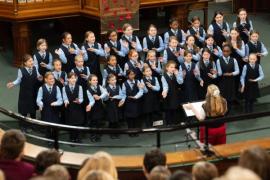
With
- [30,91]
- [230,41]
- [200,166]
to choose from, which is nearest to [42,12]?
[30,91]

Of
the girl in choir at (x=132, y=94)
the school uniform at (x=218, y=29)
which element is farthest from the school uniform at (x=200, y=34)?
the girl in choir at (x=132, y=94)

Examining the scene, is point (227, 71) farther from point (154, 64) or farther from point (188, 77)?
point (154, 64)

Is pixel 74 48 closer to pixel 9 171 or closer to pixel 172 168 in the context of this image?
pixel 172 168

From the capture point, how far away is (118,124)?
885cm

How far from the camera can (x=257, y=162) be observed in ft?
13.0

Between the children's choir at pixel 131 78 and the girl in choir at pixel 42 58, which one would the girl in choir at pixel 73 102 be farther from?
the girl in choir at pixel 42 58

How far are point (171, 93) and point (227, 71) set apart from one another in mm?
1017

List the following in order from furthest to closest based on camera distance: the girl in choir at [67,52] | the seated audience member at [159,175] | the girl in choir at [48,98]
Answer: the girl in choir at [67,52]
the girl in choir at [48,98]
the seated audience member at [159,175]

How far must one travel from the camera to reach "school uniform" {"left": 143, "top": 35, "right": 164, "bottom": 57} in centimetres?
991

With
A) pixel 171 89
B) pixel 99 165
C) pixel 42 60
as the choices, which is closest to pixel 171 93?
pixel 171 89

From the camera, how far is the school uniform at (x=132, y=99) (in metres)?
8.58

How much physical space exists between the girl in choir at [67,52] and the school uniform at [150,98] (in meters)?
1.31

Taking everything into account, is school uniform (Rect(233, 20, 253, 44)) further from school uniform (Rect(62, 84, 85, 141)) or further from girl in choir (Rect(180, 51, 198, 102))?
school uniform (Rect(62, 84, 85, 141))

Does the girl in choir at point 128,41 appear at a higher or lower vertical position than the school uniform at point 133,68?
higher
